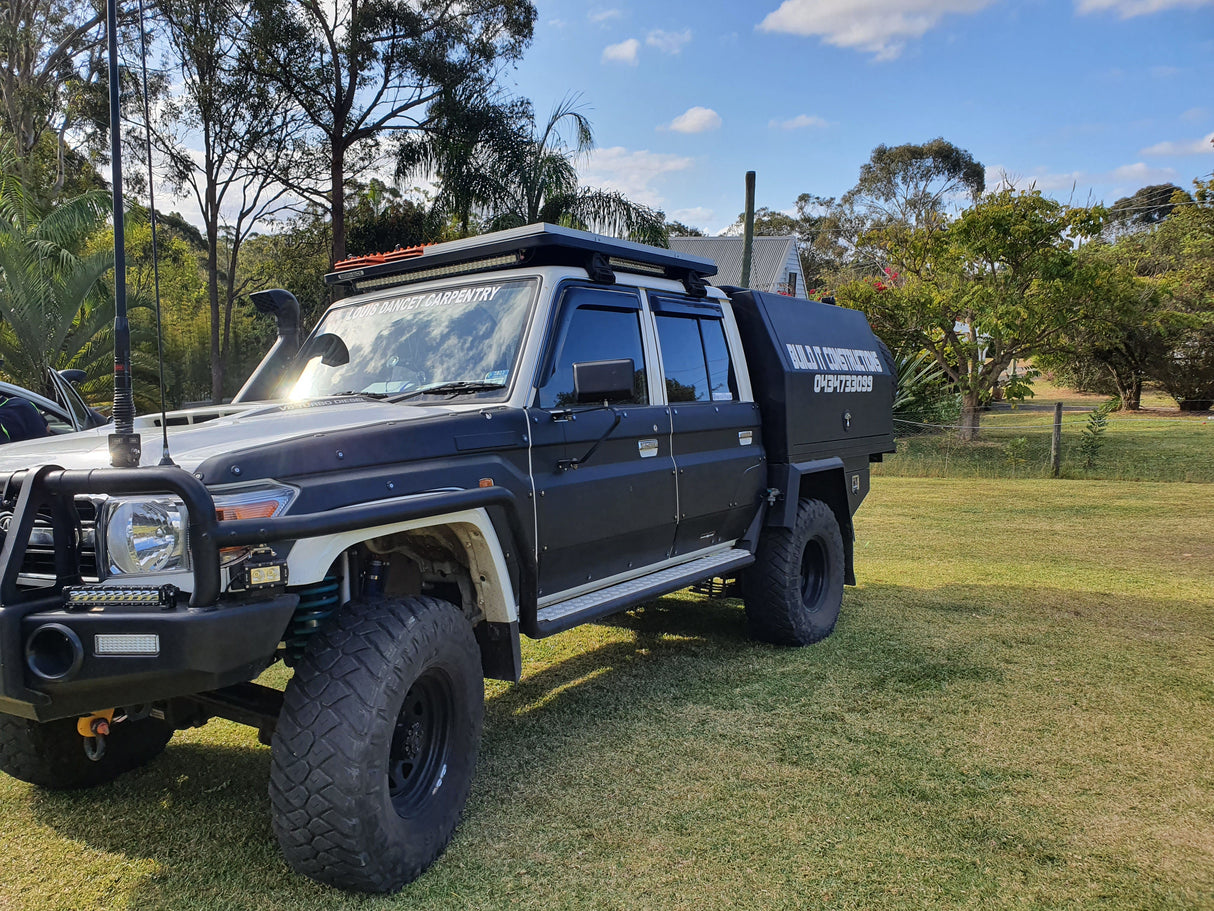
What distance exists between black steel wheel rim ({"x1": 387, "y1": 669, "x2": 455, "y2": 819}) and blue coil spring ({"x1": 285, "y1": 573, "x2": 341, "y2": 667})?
0.40 meters

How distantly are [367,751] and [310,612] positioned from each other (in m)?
0.56

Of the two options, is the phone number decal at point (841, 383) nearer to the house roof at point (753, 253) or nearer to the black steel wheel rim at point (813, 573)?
the black steel wheel rim at point (813, 573)

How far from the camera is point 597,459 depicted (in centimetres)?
411

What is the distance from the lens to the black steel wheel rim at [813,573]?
612 centimetres

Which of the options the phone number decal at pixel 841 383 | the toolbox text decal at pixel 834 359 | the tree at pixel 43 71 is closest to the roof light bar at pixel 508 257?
the toolbox text decal at pixel 834 359

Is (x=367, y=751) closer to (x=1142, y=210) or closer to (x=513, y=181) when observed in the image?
(x=513, y=181)

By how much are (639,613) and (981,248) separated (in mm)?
13367

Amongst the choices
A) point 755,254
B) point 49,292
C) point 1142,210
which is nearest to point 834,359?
Answer: point 49,292

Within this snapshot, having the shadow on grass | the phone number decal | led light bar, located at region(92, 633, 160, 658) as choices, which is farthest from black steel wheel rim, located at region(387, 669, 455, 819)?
the phone number decal

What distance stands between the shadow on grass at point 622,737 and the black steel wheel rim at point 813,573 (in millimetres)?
321

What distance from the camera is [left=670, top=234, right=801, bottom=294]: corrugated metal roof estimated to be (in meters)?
34.5

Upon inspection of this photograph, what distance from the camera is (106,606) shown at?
2.55 m

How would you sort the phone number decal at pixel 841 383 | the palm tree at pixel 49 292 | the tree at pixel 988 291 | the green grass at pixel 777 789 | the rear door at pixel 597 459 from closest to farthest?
the green grass at pixel 777 789
the rear door at pixel 597 459
the phone number decal at pixel 841 383
the palm tree at pixel 49 292
the tree at pixel 988 291

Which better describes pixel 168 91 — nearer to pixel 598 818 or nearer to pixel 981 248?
pixel 981 248
